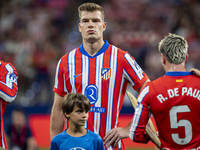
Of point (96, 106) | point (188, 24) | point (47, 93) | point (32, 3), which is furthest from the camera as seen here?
point (32, 3)

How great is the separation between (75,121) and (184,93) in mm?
991

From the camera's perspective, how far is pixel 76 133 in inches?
122

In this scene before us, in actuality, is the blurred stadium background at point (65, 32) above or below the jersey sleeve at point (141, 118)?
above

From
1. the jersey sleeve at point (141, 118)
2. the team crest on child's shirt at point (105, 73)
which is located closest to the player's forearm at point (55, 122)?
the team crest on child's shirt at point (105, 73)

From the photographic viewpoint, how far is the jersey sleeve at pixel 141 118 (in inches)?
114

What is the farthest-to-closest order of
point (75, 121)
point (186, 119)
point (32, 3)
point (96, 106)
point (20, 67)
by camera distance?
point (32, 3) < point (20, 67) < point (96, 106) < point (75, 121) < point (186, 119)

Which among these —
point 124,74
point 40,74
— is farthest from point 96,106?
point 40,74

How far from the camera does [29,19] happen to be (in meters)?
13.0

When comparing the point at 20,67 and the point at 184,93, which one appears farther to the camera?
the point at 20,67

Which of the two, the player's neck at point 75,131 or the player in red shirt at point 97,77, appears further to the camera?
the player in red shirt at point 97,77

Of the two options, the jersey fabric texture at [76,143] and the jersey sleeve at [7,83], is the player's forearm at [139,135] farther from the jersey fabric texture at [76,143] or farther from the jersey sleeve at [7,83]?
the jersey sleeve at [7,83]

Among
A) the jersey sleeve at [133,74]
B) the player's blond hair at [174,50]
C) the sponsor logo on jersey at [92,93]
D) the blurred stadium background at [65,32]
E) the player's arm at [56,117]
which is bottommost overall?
the player's arm at [56,117]

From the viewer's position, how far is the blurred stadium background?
10.8 meters

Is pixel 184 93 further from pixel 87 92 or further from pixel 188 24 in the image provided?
pixel 188 24
